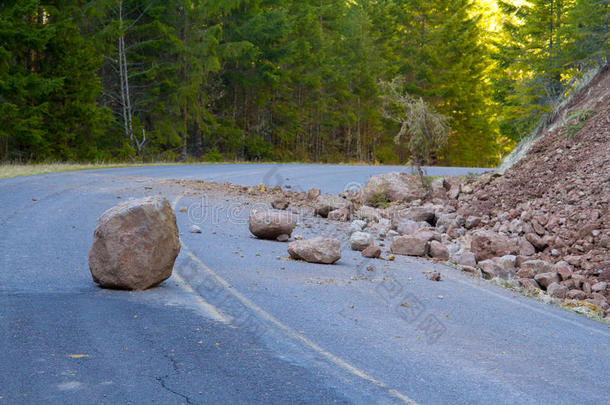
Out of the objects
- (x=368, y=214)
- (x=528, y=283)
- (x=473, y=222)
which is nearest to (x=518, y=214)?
(x=473, y=222)

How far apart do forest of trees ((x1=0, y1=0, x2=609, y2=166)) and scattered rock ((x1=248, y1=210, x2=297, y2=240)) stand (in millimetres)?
12093

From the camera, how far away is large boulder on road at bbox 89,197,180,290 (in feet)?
18.9

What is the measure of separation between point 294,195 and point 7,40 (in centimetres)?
1449

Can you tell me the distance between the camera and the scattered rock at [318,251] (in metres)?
8.05

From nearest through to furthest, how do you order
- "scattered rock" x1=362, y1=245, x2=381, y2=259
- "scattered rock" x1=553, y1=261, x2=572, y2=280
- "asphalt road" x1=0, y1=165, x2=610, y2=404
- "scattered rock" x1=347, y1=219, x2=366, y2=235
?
1. "asphalt road" x1=0, y1=165, x2=610, y2=404
2. "scattered rock" x1=553, y1=261, x2=572, y2=280
3. "scattered rock" x1=362, y1=245, x2=381, y2=259
4. "scattered rock" x1=347, y1=219, x2=366, y2=235

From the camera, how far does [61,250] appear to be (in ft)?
25.1

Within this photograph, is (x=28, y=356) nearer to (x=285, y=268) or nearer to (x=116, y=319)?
(x=116, y=319)

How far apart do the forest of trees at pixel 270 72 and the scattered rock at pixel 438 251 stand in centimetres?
1047

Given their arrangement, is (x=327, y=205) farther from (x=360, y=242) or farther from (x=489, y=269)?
(x=489, y=269)

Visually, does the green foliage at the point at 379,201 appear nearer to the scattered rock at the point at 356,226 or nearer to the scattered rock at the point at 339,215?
the scattered rock at the point at 339,215

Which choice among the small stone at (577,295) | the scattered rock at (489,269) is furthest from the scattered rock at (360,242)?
the small stone at (577,295)

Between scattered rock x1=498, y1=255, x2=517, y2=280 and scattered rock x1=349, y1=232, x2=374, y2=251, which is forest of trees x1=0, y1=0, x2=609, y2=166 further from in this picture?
scattered rock x1=349, y1=232, x2=374, y2=251

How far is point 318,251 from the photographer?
8078 millimetres

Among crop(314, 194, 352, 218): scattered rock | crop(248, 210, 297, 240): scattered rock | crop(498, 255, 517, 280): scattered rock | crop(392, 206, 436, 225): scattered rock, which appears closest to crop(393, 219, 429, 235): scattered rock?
crop(392, 206, 436, 225): scattered rock
